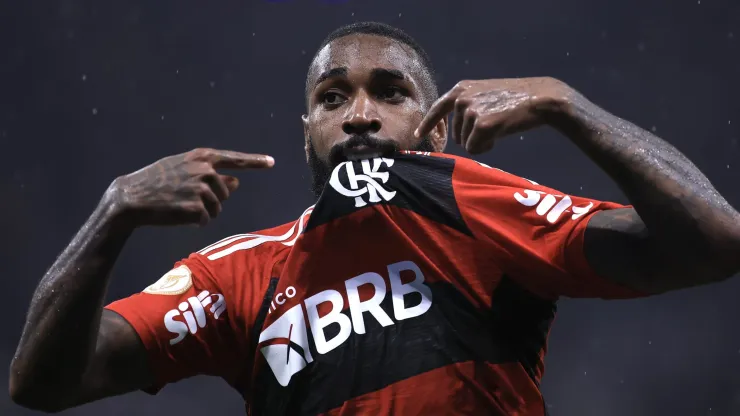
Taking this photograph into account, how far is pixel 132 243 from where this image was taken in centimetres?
354

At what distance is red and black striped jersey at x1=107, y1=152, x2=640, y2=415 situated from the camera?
133 centimetres

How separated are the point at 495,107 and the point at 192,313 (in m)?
0.67

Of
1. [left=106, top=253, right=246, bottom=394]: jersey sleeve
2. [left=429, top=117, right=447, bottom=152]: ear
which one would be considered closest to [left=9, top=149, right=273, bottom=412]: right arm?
[left=106, top=253, right=246, bottom=394]: jersey sleeve

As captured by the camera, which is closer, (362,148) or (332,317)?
(332,317)

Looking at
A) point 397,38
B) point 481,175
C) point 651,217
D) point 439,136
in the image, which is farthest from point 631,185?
point 439,136

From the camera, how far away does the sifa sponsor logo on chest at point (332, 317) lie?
1.40 meters

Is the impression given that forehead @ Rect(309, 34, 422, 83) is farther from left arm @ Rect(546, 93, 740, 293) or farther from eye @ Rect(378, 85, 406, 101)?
left arm @ Rect(546, 93, 740, 293)

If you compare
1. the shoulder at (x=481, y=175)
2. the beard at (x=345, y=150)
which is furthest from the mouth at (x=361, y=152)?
the shoulder at (x=481, y=175)

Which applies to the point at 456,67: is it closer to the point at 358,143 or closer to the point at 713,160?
the point at 713,160

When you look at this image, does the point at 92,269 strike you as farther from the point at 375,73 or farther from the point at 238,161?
the point at 375,73

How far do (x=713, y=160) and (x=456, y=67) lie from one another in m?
1.10

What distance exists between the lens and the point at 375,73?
1806 millimetres

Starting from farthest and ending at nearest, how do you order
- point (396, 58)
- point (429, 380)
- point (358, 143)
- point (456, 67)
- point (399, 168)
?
point (456, 67)
point (396, 58)
point (358, 143)
point (399, 168)
point (429, 380)

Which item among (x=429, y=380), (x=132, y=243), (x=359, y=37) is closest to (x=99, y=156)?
(x=132, y=243)
